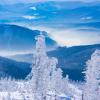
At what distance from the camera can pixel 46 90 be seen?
88062 millimetres

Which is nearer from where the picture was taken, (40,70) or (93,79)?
(93,79)

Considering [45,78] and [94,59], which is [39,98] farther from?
[94,59]

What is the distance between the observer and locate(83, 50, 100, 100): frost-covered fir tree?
274 feet

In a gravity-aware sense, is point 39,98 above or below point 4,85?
below

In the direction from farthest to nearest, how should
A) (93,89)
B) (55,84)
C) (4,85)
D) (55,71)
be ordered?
(4,85)
(55,71)
(55,84)
(93,89)

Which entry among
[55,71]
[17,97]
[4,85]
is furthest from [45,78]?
[4,85]

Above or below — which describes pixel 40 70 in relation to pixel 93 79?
above

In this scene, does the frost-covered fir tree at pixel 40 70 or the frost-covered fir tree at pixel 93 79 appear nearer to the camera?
the frost-covered fir tree at pixel 93 79

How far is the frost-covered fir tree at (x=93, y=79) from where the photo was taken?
274ft

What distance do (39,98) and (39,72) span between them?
13.8 feet

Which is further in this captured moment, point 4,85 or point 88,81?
point 4,85

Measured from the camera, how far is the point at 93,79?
84062mm

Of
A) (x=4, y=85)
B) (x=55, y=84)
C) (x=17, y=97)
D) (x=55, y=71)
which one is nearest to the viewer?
(x=55, y=84)

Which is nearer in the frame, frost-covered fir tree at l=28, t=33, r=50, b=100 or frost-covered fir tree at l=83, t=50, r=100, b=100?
frost-covered fir tree at l=83, t=50, r=100, b=100
